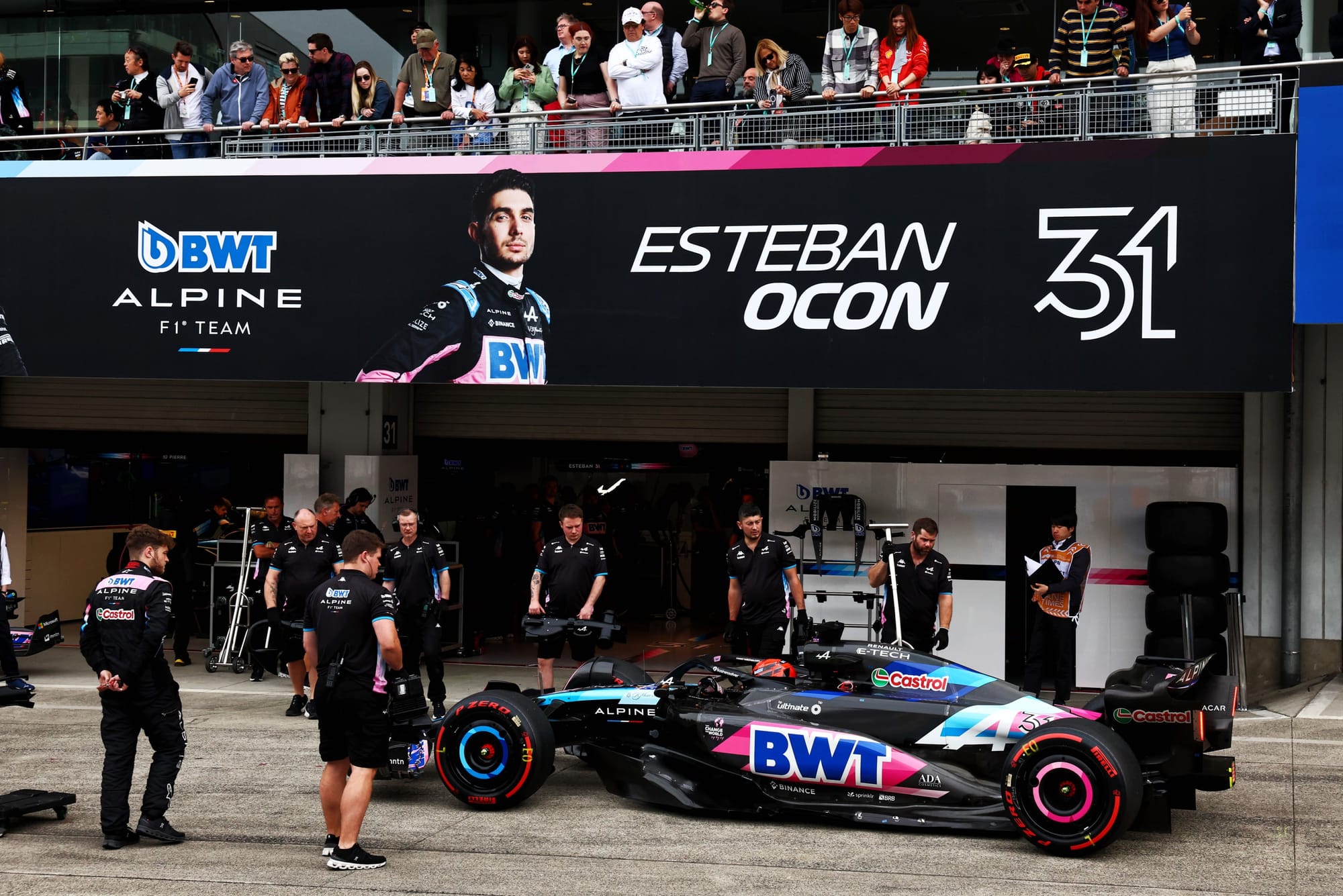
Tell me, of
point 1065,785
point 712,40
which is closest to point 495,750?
point 1065,785

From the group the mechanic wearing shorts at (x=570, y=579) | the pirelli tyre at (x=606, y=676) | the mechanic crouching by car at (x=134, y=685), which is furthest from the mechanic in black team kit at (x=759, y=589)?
the mechanic crouching by car at (x=134, y=685)

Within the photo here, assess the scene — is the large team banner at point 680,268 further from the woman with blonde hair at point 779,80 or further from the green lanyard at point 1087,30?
the green lanyard at point 1087,30

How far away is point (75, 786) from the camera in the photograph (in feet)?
28.4

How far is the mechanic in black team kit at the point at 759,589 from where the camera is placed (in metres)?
10.8

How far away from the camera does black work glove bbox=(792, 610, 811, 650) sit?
9797mm

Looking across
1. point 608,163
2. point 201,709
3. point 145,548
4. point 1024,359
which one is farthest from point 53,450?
point 1024,359

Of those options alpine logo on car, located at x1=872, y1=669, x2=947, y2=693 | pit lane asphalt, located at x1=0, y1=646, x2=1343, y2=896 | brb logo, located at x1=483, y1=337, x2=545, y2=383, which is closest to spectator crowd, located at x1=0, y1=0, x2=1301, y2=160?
brb logo, located at x1=483, y1=337, x2=545, y2=383

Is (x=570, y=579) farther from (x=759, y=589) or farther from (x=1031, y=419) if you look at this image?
(x=1031, y=419)

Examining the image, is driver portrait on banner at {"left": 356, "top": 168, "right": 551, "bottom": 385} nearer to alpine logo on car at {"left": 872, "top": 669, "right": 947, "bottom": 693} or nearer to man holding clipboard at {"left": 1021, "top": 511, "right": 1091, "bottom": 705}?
man holding clipboard at {"left": 1021, "top": 511, "right": 1091, "bottom": 705}

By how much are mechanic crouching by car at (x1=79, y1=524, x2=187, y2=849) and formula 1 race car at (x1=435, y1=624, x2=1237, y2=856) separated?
1.58 metres

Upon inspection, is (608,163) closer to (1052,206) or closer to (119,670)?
(1052,206)

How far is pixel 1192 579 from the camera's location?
38.2ft

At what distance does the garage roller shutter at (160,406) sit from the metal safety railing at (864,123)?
315cm

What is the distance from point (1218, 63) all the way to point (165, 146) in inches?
405
